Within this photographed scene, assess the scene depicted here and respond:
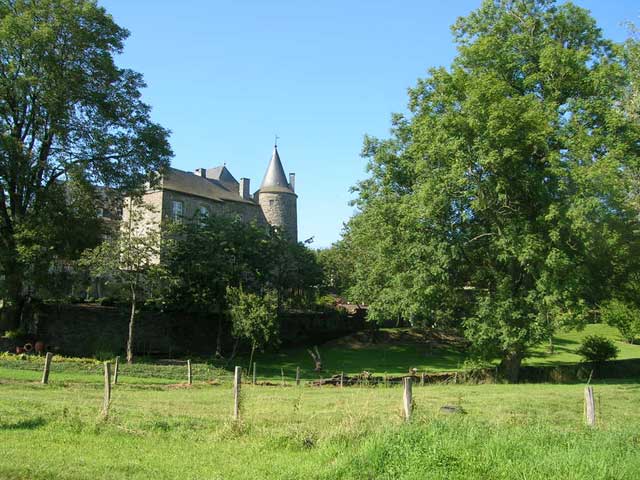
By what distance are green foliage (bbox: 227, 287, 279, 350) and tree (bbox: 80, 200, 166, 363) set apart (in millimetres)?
4673

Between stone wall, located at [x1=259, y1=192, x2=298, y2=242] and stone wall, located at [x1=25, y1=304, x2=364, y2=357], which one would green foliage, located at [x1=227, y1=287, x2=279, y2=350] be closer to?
stone wall, located at [x1=25, y1=304, x2=364, y2=357]

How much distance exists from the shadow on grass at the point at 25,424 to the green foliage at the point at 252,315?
22128 mm

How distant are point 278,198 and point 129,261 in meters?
36.4

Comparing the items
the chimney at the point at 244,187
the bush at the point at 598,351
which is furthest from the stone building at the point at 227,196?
the bush at the point at 598,351

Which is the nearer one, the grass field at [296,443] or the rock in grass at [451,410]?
the grass field at [296,443]

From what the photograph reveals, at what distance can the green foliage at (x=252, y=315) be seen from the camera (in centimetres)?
3391

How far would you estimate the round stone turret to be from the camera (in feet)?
220

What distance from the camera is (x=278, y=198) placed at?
6750 centimetres

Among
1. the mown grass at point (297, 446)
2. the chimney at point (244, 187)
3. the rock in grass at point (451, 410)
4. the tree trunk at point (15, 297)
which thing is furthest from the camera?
the chimney at point (244, 187)

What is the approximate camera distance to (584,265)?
86.2 feet

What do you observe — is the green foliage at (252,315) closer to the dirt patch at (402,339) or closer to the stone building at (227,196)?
the dirt patch at (402,339)

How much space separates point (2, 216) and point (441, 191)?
23.5 m

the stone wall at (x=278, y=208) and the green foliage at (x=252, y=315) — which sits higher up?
the stone wall at (x=278, y=208)

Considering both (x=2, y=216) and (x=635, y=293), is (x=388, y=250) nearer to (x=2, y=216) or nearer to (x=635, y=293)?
(x=635, y=293)
